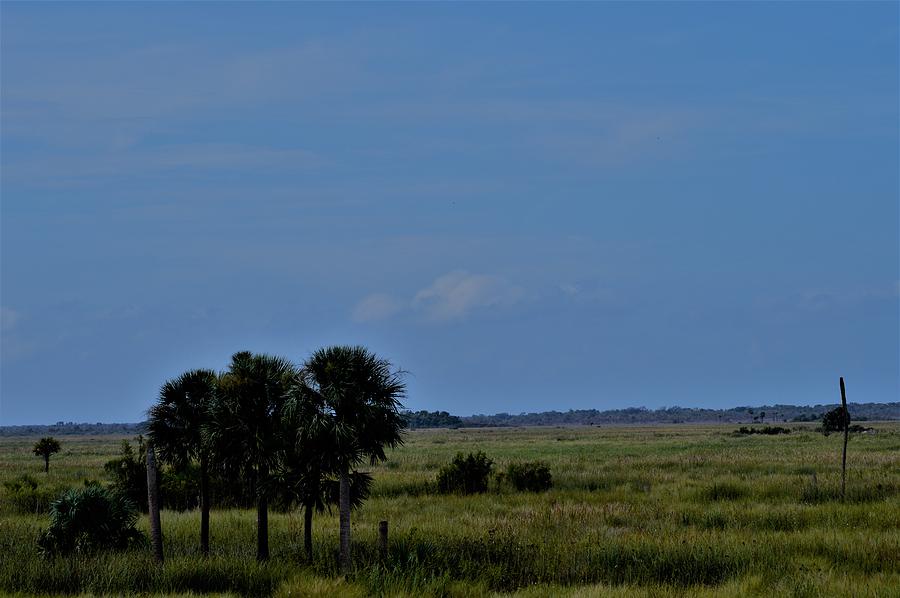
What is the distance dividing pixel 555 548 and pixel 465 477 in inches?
657

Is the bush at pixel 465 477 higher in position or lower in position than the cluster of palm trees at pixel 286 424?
lower

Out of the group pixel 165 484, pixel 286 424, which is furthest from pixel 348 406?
pixel 165 484

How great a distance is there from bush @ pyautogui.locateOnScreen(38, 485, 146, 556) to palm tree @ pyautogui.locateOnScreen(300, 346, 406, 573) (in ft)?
18.4

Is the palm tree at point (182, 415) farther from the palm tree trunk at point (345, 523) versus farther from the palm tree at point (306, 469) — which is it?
the palm tree trunk at point (345, 523)

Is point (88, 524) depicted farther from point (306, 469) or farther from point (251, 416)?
point (306, 469)

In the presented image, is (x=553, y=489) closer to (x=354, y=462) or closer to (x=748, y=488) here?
(x=748, y=488)

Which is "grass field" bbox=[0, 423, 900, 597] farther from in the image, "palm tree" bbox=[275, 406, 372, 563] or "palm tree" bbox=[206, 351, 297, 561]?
"palm tree" bbox=[206, 351, 297, 561]

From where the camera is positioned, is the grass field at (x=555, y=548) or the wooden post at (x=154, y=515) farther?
the wooden post at (x=154, y=515)

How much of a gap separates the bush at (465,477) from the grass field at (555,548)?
1167 mm

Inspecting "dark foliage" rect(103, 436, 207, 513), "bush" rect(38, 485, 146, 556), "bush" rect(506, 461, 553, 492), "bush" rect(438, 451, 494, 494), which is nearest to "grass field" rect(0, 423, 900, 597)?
"bush" rect(38, 485, 146, 556)

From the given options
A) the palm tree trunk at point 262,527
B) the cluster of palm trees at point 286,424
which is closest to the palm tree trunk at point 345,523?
the cluster of palm trees at point 286,424

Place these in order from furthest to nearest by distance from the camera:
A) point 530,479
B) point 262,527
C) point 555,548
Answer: point 530,479
point 555,548
point 262,527

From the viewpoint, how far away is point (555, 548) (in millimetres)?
23000

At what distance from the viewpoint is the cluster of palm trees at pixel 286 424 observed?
20953 millimetres
